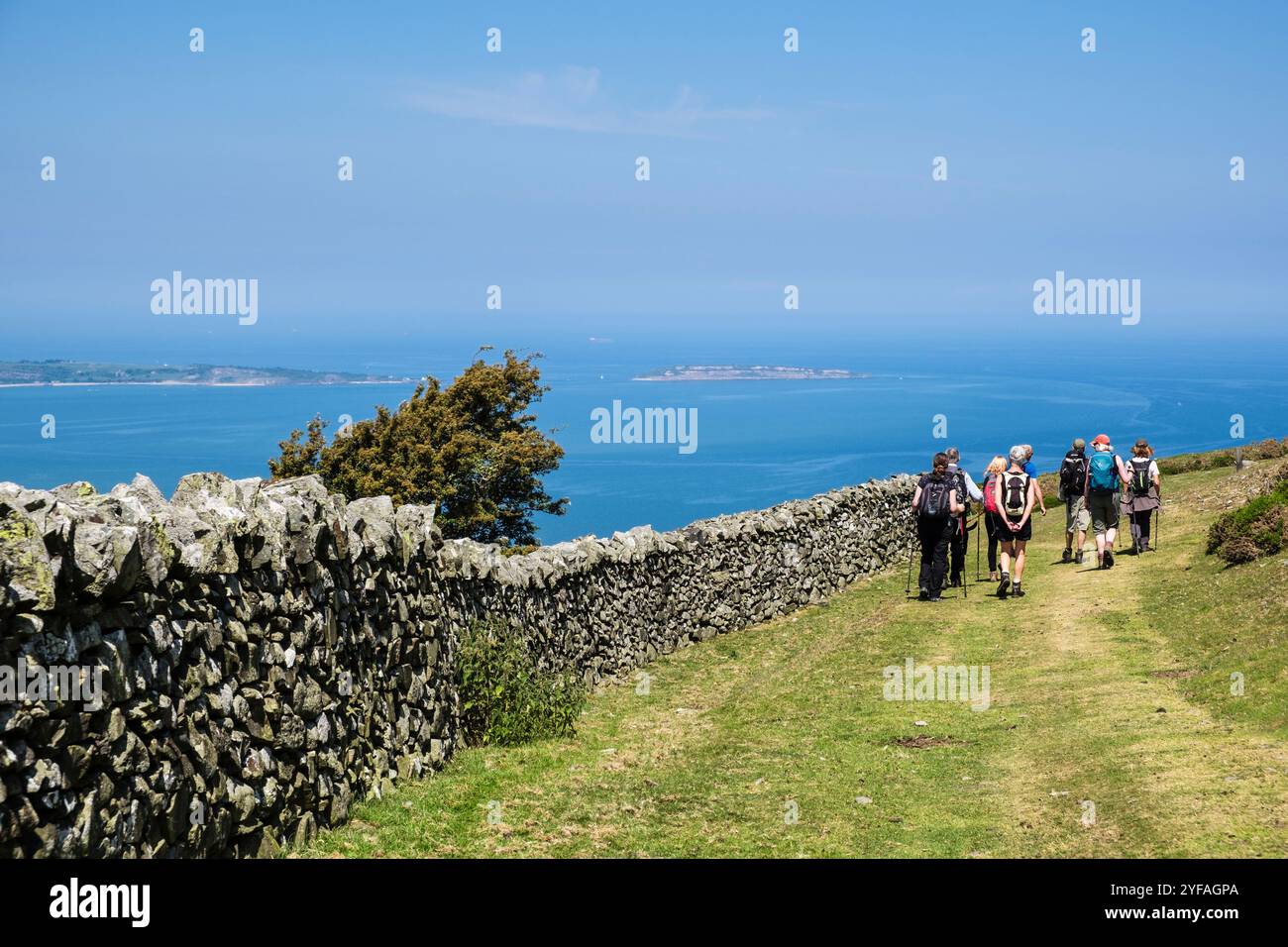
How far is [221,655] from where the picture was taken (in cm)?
759

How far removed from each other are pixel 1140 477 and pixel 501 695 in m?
15.6

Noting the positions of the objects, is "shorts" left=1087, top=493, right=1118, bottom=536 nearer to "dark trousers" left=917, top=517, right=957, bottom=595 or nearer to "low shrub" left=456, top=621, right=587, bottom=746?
"dark trousers" left=917, top=517, right=957, bottom=595

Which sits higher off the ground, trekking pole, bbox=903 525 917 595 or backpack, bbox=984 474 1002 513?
backpack, bbox=984 474 1002 513

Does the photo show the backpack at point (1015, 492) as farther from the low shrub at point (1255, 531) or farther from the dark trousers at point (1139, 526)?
the dark trousers at point (1139, 526)

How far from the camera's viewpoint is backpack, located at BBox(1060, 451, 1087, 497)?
22.2m

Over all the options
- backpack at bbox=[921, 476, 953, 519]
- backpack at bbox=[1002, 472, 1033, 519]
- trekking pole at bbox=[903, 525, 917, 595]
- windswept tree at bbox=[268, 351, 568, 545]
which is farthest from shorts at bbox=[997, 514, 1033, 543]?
windswept tree at bbox=[268, 351, 568, 545]

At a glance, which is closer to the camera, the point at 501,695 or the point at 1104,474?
the point at 501,695

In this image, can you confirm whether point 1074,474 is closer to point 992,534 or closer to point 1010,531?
point 992,534

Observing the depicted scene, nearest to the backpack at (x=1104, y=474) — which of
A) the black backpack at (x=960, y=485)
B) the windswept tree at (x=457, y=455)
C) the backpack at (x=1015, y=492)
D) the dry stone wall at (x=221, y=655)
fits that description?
the black backpack at (x=960, y=485)

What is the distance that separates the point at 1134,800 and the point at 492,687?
6.20m

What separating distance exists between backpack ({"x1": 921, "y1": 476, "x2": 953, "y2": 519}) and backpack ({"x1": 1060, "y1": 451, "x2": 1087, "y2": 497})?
3.32 metres

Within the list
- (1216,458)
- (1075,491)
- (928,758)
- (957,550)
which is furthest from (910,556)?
(1216,458)

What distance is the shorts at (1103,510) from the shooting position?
21500 millimetres

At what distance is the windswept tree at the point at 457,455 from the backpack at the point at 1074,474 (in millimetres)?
18204
